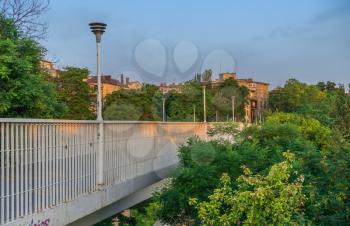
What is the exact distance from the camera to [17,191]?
6.33m

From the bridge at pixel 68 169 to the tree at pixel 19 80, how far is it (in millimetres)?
2093

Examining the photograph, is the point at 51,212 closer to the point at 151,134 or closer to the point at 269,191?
the point at 269,191

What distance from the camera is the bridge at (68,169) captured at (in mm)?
6238

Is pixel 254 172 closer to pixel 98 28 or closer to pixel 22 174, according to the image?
pixel 98 28

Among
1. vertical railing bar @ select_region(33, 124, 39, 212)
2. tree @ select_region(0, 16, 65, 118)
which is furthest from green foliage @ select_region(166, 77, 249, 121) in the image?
vertical railing bar @ select_region(33, 124, 39, 212)

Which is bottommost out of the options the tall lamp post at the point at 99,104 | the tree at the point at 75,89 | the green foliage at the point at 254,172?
the green foliage at the point at 254,172

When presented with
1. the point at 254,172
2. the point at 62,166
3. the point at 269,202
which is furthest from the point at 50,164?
the point at 254,172

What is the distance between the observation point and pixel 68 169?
813cm

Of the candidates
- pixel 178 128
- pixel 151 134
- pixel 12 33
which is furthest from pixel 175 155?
pixel 12 33

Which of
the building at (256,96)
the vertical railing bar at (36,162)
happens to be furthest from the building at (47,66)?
the building at (256,96)

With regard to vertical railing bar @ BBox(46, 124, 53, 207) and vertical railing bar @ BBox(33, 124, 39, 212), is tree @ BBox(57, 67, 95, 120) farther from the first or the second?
vertical railing bar @ BBox(33, 124, 39, 212)

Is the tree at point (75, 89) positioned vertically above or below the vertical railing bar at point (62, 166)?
above

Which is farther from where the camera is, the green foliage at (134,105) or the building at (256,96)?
the building at (256,96)

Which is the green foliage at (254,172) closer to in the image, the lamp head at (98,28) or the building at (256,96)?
the lamp head at (98,28)
